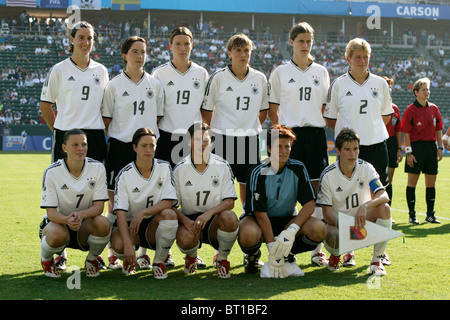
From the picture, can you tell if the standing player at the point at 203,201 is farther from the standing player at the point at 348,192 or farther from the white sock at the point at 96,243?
the standing player at the point at 348,192

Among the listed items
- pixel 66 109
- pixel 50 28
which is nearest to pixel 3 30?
pixel 50 28

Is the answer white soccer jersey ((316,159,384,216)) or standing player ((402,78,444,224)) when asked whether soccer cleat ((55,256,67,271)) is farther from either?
standing player ((402,78,444,224))

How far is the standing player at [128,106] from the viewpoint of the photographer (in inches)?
216

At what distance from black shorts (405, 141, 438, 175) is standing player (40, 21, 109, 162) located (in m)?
4.81

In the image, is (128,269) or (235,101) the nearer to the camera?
(128,269)

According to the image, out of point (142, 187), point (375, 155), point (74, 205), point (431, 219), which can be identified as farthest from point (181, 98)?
point (431, 219)

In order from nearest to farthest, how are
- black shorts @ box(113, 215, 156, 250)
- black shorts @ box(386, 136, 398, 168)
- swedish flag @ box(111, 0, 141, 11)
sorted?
black shorts @ box(113, 215, 156, 250) → black shorts @ box(386, 136, 398, 168) → swedish flag @ box(111, 0, 141, 11)

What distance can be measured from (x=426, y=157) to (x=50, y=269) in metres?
5.62

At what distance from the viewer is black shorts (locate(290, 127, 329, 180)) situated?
564 cm

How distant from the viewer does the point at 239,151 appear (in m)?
5.70

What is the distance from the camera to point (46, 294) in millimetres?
4250

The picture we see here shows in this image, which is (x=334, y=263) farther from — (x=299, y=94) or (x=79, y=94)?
(x=79, y=94)

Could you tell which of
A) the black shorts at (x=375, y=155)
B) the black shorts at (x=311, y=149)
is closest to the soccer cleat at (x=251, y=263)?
the black shorts at (x=311, y=149)

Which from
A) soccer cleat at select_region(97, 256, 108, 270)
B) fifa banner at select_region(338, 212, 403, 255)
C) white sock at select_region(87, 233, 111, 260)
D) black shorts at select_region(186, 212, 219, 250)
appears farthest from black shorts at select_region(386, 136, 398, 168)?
white sock at select_region(87, 233, 111, 260)
